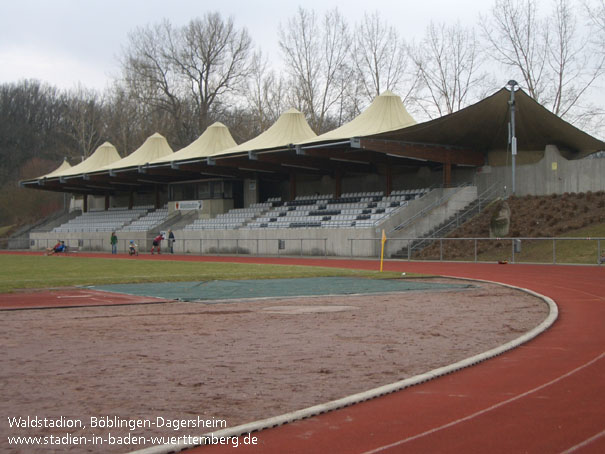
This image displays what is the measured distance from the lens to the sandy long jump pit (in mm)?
6094

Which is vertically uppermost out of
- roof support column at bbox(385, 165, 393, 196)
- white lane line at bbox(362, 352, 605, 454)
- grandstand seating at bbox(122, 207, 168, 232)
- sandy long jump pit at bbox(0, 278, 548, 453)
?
roof support column at bbox(385, 165, 393, 196)

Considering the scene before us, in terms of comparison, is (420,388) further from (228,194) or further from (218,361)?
(228,194)

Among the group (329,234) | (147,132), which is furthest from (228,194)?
(147,132)

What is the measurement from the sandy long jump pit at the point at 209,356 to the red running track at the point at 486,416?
535mm

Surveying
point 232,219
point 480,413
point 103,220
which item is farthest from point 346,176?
point 480,413

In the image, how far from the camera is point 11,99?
310ft

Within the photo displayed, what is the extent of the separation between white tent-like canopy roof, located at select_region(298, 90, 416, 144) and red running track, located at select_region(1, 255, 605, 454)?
33.5 metres

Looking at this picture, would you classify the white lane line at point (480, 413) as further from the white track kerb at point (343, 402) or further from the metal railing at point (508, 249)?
the metal railing at point (508, 249)

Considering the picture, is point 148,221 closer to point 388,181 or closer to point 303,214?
point 303,214

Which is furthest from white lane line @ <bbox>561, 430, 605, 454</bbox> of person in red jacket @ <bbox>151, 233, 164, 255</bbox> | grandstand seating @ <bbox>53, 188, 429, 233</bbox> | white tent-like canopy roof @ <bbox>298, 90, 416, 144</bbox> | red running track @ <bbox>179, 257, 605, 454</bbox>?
person in red jacket @ <bbox>151, 233, 164, 255</bbox>

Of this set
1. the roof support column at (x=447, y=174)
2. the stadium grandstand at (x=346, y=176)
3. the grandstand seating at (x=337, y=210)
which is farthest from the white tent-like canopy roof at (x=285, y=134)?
the roof support column at (x=447, y=174)

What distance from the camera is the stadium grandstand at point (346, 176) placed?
39.6 meters

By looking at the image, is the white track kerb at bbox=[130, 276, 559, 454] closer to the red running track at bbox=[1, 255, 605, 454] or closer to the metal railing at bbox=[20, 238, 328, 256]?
the red running track at bbox=[1, 255, 605, 454]

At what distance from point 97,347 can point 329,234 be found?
3161 centimetres
